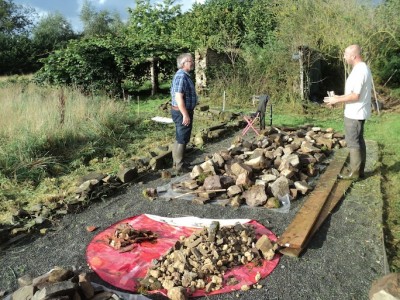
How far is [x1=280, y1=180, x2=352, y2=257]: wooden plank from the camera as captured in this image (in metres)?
3.73

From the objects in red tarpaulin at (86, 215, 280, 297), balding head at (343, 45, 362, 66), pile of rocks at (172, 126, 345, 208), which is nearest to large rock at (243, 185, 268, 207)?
pile of rocks at (172, 126, 345, 208)

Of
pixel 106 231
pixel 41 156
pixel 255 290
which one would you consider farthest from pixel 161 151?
pixel 255 290

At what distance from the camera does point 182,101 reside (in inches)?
228

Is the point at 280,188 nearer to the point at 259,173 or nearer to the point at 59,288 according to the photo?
the point at 259,173

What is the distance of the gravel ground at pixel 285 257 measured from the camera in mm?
3264

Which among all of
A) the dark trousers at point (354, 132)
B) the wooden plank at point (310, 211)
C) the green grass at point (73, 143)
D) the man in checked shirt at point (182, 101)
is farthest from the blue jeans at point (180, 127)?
the dark trousers at point (354, 132)

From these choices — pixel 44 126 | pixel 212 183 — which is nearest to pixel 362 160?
pixel 212 183

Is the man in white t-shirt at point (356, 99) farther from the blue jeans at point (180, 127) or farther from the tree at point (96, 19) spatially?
the tree at point (96, 19)

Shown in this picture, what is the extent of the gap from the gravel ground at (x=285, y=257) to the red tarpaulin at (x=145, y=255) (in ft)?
0.32

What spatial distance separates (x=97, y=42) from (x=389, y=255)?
1382 cm

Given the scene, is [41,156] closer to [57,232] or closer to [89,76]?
[57,232]

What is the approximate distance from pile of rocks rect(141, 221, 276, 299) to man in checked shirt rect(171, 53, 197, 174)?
243 cm

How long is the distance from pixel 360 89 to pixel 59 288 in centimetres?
453

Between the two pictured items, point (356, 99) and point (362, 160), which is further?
point (362, 160)
